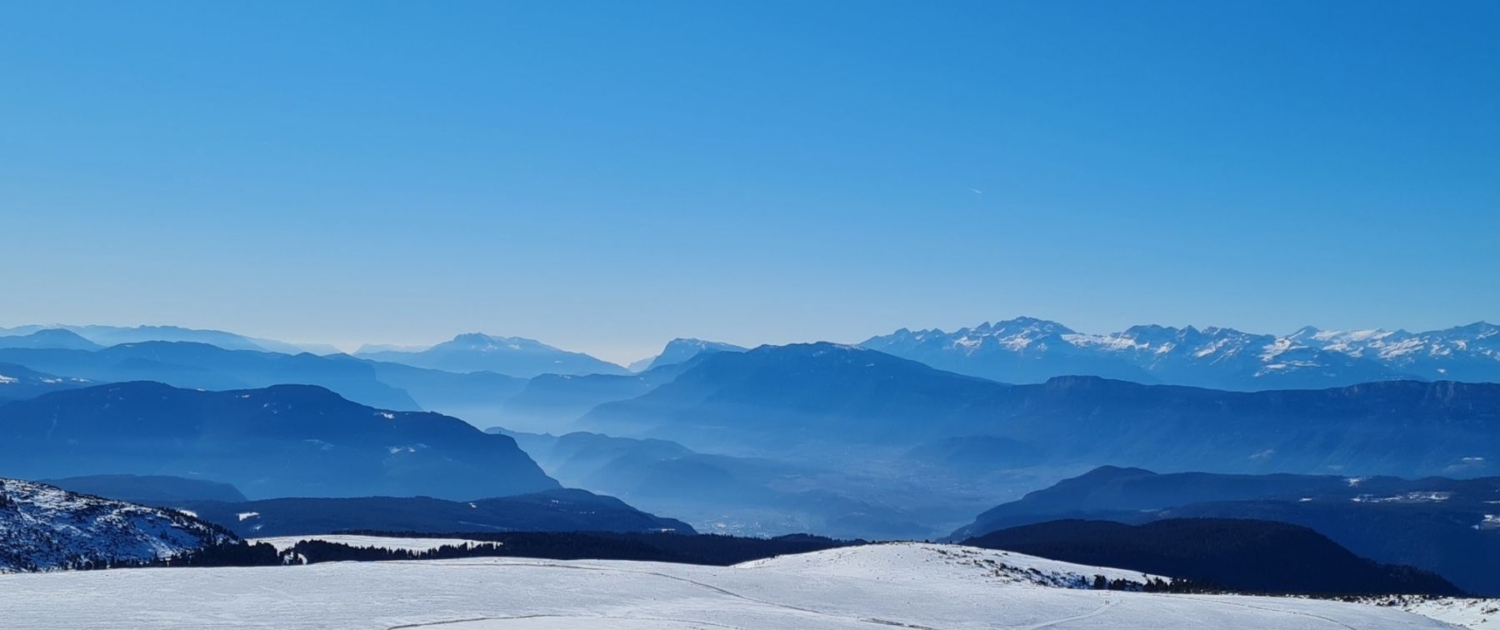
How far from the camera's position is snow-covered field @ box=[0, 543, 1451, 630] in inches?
1278

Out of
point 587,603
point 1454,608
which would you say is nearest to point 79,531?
point 587,603

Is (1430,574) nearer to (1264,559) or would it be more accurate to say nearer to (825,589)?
(1264,559)

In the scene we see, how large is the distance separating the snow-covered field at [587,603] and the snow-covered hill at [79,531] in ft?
114

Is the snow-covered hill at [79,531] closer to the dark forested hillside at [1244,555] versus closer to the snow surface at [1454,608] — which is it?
the snow surface at [1454,608]

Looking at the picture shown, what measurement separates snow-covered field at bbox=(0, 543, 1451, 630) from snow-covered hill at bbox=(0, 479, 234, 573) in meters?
34.8

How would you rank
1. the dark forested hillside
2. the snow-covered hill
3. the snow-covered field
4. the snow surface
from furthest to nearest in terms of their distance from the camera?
the dark forested hillside < the snow-covered hill < the snow surface < the snow-covered field

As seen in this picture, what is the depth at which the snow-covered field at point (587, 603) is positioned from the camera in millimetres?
32469

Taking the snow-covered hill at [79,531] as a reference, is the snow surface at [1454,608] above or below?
below

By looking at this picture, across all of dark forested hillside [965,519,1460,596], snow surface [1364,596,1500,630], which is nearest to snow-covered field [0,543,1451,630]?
snow surface [1364,596,1500,630]

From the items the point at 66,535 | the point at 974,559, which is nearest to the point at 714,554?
the point at 974,559

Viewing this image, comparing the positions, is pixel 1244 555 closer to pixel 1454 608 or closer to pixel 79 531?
pixel 1454 608

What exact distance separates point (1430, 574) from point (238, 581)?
17300 cm

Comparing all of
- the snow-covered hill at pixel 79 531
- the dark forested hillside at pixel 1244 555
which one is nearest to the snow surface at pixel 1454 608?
the snow-covered hill at pixel 79 531

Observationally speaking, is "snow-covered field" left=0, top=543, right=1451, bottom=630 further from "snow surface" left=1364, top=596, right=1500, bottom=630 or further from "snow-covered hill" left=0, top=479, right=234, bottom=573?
"snow-covered hill" left=0, top=479, right=234, bottom=573
